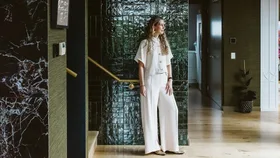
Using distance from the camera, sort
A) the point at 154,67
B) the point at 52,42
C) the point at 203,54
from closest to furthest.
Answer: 1. the point at 52,42
2. the point at 154,67
3. the point at 203,54

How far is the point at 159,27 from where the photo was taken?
15.9ft

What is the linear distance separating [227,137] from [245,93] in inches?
85.2

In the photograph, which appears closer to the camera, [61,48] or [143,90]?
[61,48]

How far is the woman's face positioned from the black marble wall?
2509mm

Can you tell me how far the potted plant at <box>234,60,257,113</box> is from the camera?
764 cm

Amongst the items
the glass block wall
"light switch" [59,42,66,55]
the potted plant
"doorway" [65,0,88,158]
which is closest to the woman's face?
the glass block wall

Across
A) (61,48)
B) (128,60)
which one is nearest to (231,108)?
(128,60)

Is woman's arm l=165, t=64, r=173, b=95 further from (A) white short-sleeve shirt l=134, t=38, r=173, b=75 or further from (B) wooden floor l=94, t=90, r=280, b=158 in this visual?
(B) wooden floor l=94, t=90, r=280, b=158

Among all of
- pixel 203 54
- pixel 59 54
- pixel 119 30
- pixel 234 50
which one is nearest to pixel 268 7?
pixel 234 50

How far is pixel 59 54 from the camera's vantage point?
267 centimetres

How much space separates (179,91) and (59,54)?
2811mm

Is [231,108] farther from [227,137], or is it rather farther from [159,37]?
[159,37]

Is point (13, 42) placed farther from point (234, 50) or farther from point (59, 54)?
point (234, 50)

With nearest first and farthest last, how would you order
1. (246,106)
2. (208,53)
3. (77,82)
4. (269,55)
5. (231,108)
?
(77,82), (246,106), (269,55), (231,108), (208,53)
